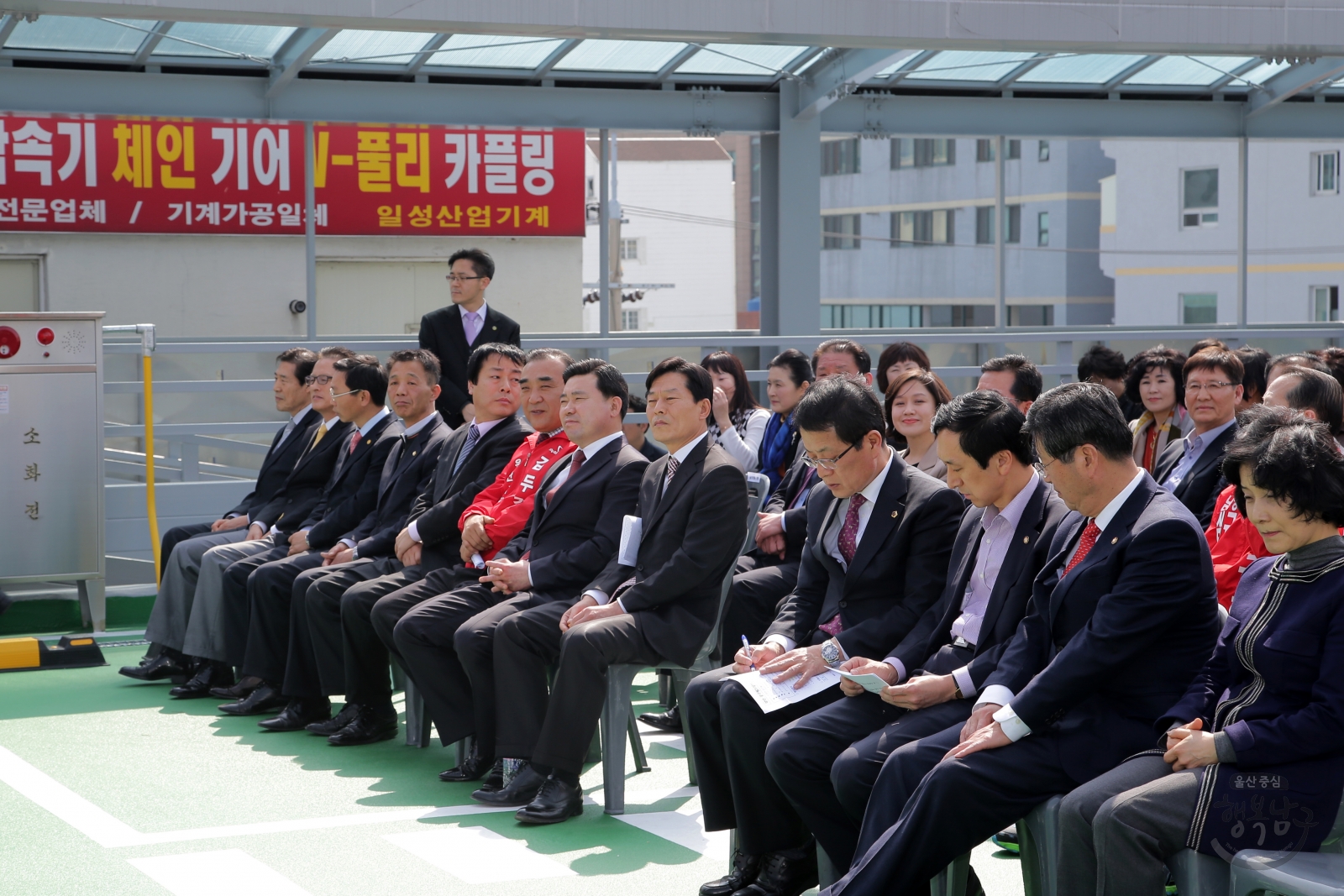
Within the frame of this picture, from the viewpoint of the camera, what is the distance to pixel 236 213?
497 inches

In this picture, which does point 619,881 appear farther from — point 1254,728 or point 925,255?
point 925,255

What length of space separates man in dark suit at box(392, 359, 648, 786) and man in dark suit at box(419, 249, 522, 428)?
6.88 ft

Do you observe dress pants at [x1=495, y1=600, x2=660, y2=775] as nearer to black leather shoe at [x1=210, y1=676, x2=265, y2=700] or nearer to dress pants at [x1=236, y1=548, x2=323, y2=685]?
dress pants at [x1=236, y1=548, x2=323, y2=685]

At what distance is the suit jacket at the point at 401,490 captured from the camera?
550cm

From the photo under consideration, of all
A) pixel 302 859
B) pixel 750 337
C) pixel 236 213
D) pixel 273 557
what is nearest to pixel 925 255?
pixel 236 213

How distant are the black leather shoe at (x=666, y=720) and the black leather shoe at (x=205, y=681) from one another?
6.20 ft

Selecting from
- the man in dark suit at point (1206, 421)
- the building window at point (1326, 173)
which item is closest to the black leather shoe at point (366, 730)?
the man in dark suit at point (1206, 421)

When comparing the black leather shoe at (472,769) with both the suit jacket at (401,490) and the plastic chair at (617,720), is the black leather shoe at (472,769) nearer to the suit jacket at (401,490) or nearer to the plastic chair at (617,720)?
the plastic chair at (617,720)

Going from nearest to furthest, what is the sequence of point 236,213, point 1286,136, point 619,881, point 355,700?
point 619,881
point 355,700
point 1286,136
point 236,213

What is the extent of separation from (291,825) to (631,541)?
1.31 metres

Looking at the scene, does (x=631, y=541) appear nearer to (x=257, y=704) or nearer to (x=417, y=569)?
(x=417, y=569)

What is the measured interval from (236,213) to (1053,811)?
11.3 meters

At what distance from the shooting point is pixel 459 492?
5.17 metres

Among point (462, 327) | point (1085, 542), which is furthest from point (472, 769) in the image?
point (462, 327)
